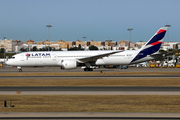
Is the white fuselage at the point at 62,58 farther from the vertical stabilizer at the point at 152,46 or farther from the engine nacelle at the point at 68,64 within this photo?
the engine nacelle at the point at 68,64

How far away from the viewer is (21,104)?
1675cm

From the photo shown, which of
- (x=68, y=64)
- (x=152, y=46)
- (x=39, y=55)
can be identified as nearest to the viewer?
(x=68, y=64)

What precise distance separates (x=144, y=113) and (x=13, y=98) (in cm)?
991

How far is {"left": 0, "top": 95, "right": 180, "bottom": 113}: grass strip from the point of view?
49.0ft

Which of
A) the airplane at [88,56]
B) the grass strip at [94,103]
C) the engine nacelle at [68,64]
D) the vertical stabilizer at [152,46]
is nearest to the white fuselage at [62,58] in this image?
the airplane at [88,56]

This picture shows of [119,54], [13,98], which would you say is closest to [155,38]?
[119,54]

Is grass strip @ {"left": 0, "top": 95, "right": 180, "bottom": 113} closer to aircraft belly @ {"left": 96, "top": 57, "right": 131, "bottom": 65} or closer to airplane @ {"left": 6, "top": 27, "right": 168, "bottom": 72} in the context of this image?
airplane @ {"left": 6, "top": 27, "right": 168, "bottom": 72}

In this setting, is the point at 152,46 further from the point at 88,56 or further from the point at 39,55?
the point at 39,55

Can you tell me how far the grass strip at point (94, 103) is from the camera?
49.0 ft

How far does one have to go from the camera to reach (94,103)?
16.9m

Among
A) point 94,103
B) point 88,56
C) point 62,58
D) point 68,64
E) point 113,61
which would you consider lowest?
point 94,103

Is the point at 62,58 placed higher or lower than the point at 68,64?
higher

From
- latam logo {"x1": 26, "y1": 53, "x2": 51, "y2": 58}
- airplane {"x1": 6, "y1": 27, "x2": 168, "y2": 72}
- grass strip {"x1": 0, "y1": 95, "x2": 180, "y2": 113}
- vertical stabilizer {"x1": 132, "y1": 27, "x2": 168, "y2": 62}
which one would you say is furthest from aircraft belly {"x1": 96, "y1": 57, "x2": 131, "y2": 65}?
grass strip {"x1": 0, "y1": 95, "x2": 180, "y2": 113}

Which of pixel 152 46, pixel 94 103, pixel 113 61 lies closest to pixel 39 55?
pixel 113 61
